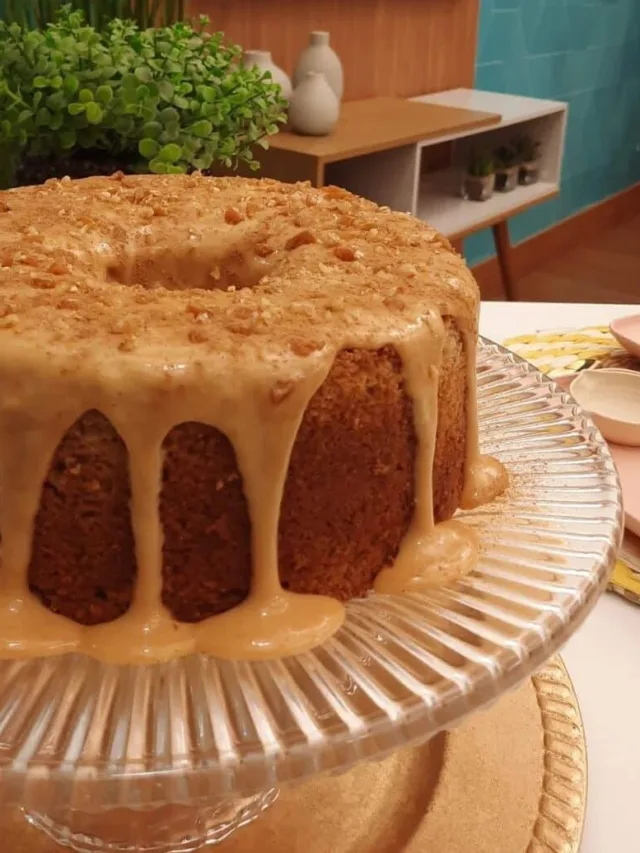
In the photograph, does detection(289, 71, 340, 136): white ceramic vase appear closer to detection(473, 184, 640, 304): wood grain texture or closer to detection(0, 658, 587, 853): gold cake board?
detection(473, 184, 640, 304): wood grain texture

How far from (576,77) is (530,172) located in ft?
3.33

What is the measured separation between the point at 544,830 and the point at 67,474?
42 cm

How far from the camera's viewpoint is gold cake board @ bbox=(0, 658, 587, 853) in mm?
700

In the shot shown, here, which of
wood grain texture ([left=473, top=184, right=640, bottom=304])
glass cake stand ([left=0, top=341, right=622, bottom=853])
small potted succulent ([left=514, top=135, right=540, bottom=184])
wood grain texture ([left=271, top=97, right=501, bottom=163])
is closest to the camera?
glass cake stand ([left=0, top=341, right=622, bottom=853])

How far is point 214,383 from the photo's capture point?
583 millimetres

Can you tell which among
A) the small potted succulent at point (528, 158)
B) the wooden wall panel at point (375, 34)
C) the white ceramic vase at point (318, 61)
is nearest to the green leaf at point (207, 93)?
the wooden wall panel at point (375, 34)

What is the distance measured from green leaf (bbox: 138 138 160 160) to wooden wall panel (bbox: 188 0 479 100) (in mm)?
1357

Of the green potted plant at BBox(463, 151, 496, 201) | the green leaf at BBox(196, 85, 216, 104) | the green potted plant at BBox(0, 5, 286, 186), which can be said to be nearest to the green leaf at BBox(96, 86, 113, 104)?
the green potted plant at BBox(0, 5, 286, 186)

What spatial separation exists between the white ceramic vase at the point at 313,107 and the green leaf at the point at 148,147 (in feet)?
4.46

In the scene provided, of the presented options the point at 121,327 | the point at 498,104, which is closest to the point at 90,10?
the point at 121,327

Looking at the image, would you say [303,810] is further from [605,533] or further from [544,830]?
[605,533]

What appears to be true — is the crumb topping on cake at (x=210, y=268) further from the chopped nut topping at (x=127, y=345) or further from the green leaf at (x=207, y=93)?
the green leaf at (x=207, y=93)

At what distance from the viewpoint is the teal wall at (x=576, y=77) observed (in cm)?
365

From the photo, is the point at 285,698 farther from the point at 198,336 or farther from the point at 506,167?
the point at 506,167
